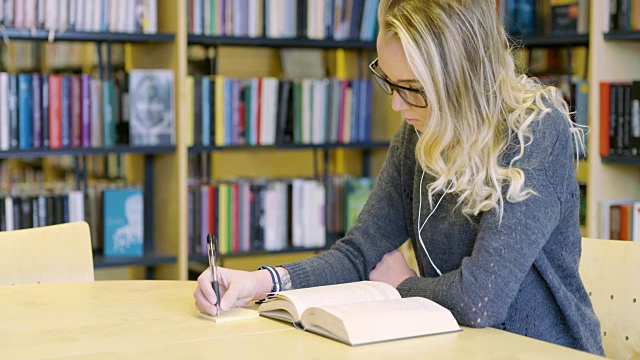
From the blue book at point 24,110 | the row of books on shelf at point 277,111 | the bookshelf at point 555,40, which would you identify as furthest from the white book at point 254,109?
the bookshelf at point 555,40

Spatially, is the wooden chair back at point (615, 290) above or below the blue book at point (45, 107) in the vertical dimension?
below

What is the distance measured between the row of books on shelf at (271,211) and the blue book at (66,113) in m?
0.50

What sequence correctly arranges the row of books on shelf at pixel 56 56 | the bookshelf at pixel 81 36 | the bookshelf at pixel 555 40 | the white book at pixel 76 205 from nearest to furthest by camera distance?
the bookshelf at pixel 81 36 → the white book at pixel 76 205 → the bookshelf at pixel 555 40 → the row of books on shelf at pixel 56 56

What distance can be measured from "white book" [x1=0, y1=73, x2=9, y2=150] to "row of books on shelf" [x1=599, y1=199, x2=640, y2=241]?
82.9 inches

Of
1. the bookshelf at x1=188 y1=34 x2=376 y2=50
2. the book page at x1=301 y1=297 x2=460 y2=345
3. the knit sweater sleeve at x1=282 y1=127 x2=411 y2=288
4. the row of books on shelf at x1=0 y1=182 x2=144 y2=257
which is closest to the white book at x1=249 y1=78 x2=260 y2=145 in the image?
the bookshelf at x1=188 y1=34 x2=376 y2=50

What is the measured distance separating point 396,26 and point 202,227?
6.70 feet

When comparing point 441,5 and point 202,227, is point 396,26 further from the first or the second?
point 202,227

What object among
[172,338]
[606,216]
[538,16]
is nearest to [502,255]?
[172,338]

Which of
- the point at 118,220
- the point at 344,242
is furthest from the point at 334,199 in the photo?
the point at 344,242

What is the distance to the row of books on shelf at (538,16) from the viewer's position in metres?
3.60

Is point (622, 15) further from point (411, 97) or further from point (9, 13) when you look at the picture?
point (9, 13)

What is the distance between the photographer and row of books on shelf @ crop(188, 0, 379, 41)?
11.7ft

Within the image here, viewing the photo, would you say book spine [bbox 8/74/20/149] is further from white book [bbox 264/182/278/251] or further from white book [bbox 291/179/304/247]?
white book [bbox 291/179/304/247]

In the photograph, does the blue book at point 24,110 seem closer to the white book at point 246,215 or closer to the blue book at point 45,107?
the blue book at point 45,107
